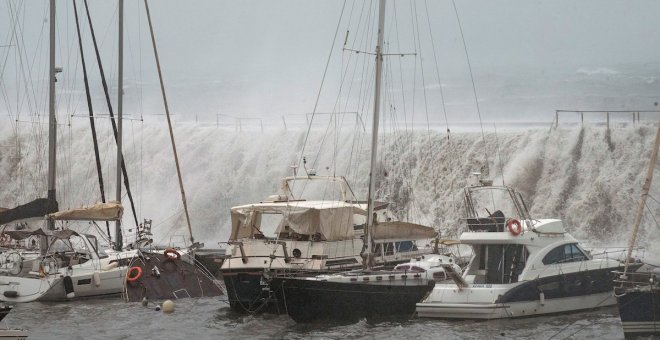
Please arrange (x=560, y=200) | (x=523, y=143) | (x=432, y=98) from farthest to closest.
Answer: (x=432, y=98), (x=523, y=143), (x=560, y=200)

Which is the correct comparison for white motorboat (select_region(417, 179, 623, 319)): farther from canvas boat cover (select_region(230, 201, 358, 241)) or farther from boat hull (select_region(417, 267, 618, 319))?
canvas boat cover (select_region(230, 201, 358, 241))

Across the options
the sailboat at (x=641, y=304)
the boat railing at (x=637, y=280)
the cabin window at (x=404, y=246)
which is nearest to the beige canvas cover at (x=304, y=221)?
the cabin window at (x=404, y=246)

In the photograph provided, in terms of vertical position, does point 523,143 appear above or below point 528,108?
below

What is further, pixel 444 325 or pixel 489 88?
pixel 489 88

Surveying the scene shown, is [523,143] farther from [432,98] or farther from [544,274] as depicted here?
[432,98]

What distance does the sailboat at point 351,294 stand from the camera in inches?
1024

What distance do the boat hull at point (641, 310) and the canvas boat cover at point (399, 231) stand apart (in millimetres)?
8125

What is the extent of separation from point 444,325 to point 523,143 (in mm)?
22179

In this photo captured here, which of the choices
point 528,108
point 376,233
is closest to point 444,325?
point 376,233

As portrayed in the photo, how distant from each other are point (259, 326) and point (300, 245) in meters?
3.46

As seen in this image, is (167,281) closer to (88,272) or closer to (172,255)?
(172,255)

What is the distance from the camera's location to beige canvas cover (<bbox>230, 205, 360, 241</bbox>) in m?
29.8

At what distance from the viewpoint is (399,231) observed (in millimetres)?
30172

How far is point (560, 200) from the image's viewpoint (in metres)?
43.1
